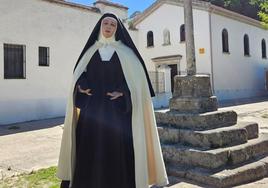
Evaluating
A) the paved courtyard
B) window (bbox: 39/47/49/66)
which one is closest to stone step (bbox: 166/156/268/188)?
the paved courtyard

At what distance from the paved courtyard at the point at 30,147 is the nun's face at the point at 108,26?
2.05 meters

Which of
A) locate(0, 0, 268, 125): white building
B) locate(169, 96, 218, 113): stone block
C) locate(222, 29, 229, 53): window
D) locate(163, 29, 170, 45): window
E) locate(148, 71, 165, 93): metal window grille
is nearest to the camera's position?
locate(169, 96, 218, 113): stone block

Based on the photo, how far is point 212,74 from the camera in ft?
66.6

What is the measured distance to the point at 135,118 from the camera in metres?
3.37

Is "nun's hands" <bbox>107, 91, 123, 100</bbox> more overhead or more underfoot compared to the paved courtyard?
more overhead

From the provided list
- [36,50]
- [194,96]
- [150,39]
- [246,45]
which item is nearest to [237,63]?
[246,45]

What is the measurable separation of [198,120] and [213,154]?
0.65 m

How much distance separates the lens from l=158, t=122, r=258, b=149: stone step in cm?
448

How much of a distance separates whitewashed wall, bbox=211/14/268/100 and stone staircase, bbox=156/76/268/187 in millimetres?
16069

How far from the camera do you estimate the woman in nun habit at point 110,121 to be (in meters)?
3.29

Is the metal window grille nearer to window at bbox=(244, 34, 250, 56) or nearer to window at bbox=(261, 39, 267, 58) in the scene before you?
window at bbox=(244, 34, 250, 56)

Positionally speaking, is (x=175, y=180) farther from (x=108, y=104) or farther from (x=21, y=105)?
(x=21, y=105)

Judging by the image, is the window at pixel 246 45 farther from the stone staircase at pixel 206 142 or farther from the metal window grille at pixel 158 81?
the stone staircase at pixel 206 142

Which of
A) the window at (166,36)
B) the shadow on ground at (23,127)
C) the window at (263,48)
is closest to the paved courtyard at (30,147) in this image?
the shadow on ground at (23,127)
